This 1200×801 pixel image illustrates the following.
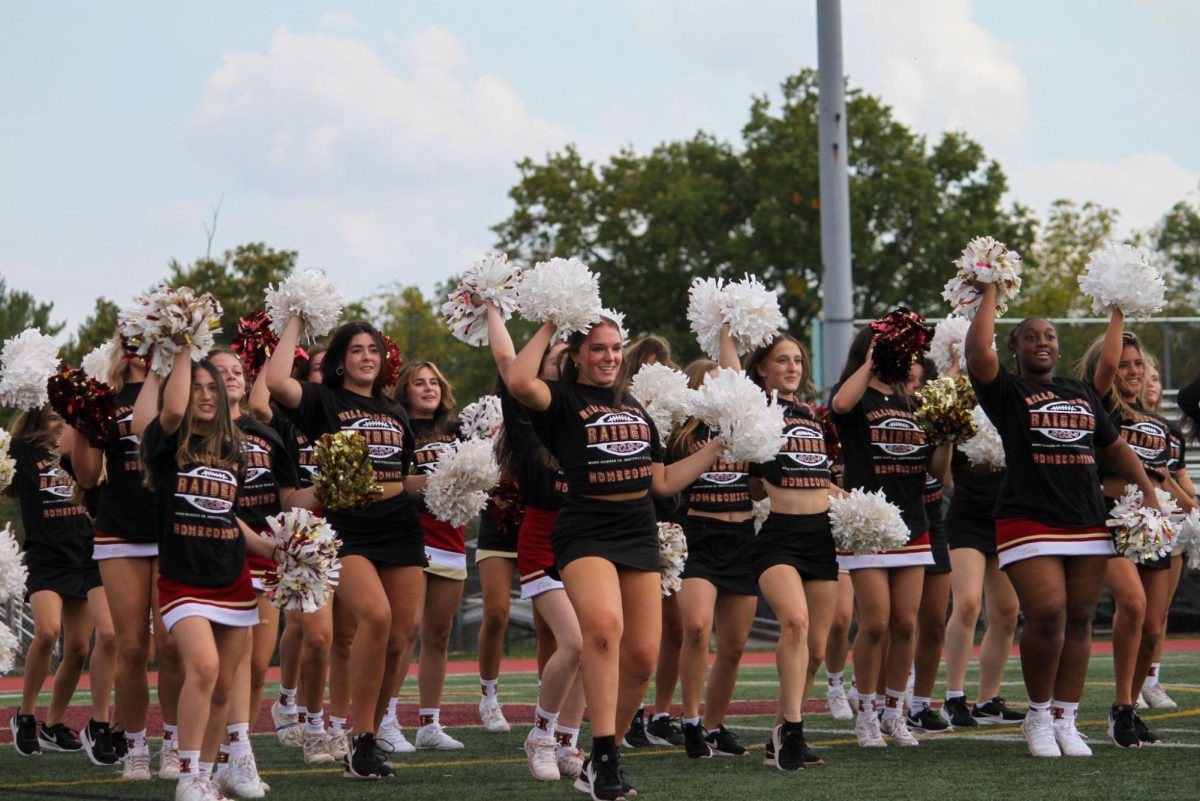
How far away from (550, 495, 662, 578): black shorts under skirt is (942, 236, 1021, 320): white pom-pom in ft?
5.71

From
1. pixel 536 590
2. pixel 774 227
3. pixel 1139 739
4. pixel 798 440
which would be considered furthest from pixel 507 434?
pixel 774 227

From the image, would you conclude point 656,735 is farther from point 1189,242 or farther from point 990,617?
point 1189,242

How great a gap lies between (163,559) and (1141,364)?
4.97 metres

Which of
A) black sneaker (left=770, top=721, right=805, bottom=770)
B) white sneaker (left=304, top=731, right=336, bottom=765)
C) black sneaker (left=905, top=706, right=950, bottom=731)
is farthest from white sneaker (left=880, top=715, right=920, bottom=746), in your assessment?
white sneaker (left=304, top=731, right=336, bottom=765)

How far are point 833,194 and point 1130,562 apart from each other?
1030cm

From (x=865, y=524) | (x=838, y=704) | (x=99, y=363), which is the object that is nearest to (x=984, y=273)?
(x=865, y=524)

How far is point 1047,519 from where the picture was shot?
22.3 feet

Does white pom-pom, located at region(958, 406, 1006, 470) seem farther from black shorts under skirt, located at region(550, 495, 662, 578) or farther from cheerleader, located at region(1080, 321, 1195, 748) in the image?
black shorts under skirt, located at region(550, 495, 662, 578)

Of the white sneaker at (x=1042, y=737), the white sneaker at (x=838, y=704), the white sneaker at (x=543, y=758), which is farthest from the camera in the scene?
the white sneaker at (x=838, y=704)

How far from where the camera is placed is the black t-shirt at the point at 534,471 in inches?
272

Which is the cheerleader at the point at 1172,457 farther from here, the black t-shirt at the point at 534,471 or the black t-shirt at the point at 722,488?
the black t-shirt at the point at 534,471

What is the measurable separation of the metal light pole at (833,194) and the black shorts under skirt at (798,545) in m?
9.94

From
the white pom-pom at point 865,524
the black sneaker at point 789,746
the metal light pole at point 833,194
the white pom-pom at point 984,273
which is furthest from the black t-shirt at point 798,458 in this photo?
the metal light pole at point 833,194

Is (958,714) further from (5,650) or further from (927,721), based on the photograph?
(5,650)
